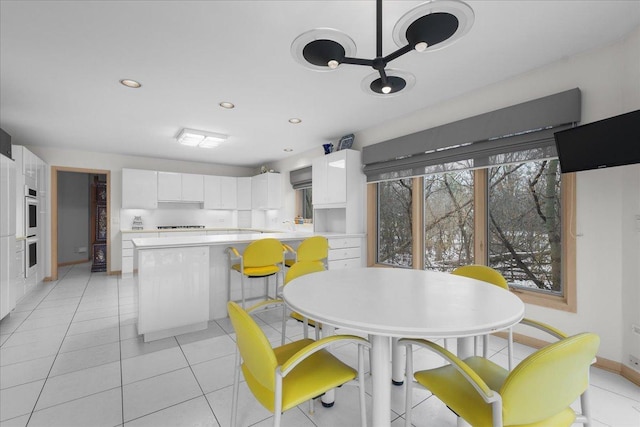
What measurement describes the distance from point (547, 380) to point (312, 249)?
8.57 feet

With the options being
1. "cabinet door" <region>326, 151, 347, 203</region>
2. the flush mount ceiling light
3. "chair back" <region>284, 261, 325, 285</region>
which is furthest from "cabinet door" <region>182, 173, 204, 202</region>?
"chair back" <region>284, 261, 325, 285</region>

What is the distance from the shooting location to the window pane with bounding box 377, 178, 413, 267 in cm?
397

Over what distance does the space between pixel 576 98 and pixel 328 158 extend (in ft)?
9.94

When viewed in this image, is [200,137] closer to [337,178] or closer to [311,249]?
[337,178]

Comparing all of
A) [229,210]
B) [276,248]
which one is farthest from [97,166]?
[276,248]

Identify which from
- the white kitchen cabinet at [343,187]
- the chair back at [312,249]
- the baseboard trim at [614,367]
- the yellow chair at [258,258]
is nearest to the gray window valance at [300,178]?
the white kitchen cabinet at [343,187]

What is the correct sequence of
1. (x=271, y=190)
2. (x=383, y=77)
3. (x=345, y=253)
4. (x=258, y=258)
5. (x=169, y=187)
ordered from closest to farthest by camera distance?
(x=383, y=77) → (x=258, y=258) → (x=345, y=253) → (x=169, y=187) → (x=271, y=190)

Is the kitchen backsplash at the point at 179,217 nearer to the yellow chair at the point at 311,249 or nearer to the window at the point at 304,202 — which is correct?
the window at the point at 304,202

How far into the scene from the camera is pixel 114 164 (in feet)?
19.9

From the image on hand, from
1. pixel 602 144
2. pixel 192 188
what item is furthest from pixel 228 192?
pixel 602 144

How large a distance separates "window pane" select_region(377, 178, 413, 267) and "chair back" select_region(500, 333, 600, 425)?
9.69 feet

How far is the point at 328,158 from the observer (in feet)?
15.3

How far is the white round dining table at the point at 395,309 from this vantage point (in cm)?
106

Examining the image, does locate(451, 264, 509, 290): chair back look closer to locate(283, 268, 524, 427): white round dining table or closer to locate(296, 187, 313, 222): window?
locate(283, 268, 524, 427): white round dining table
